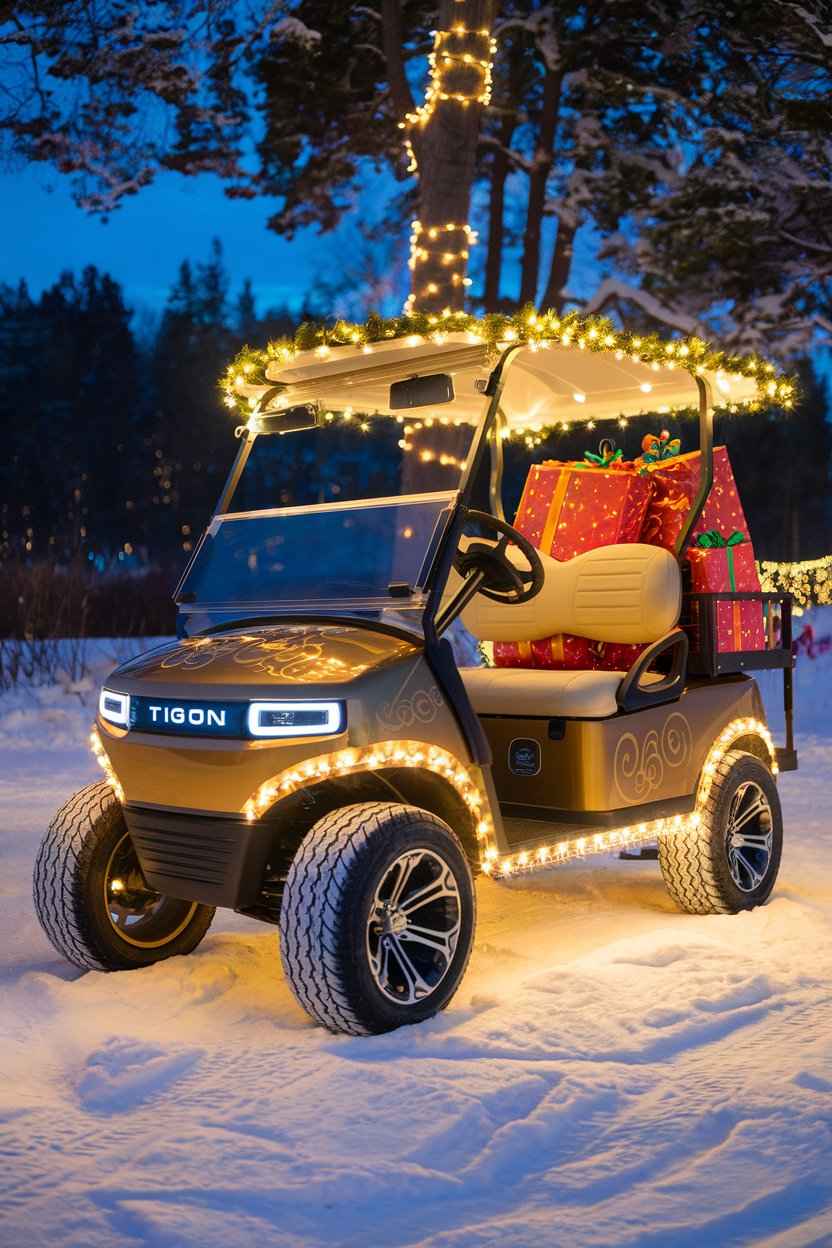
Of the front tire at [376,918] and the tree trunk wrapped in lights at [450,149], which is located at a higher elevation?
the tree trunk wrapped in lights at [450,149]

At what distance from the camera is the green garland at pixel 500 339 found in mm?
4480

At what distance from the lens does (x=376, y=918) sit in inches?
150

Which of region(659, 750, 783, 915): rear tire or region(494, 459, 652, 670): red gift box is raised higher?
region(494, 459, 652, 670): red gift box

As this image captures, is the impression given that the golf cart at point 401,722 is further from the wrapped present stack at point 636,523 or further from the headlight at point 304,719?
the wrapped present stack at point 636,523

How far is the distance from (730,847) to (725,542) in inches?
48.4

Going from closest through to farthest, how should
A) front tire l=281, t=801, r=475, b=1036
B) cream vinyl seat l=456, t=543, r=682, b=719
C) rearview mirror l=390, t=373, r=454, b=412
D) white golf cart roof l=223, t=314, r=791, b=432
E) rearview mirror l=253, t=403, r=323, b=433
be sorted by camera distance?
1. front tire l=281, t=801, r=475, b=1036
2. rearview mirror l=390, t=373, r=454, b=412
3. white golf cart roof l=223, t=314, r=791, b=432
4. cream vinyl seat l=456, t=543, r=682, b=719
5. rearview mirror l=253, t=403, r=323, b=433

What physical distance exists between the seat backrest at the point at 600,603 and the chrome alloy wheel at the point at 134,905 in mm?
1755

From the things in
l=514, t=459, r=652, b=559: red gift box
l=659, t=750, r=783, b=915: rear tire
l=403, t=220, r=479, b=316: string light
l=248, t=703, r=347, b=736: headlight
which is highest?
l=403, t=220, r=479, b=316: string light

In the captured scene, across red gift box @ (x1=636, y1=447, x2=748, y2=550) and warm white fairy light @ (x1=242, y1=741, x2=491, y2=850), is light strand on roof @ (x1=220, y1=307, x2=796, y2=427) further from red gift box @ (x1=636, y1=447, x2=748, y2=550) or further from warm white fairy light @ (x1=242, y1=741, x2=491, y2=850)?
warm white fairy light @ (x1=242, y1=741, x2=491, y2=850)

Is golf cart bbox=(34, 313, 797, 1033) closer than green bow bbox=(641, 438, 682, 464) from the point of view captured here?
Yes

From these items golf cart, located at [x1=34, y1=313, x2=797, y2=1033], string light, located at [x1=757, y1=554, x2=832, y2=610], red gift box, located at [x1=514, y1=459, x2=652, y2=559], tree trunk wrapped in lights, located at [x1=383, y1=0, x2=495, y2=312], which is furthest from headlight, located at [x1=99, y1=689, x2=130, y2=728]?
string light, located at [x1=757, y1=554, x2=832, y2=610]

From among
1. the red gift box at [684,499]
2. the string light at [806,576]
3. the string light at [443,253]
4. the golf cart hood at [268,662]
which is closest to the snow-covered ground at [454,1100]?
the golf cart hood at [268,662]

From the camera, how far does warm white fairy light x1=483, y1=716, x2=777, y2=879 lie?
4359 mm

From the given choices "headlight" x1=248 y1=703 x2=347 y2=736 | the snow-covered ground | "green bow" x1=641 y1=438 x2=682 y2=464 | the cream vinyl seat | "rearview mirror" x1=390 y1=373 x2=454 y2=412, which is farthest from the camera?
"green bow" x1=641 y1=438 x2=682 y2=464
